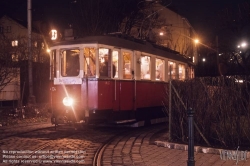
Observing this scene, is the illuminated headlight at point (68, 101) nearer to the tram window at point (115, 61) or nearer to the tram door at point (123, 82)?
the tram door at point (123, 82)

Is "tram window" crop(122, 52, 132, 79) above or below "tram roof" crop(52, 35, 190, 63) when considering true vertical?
below

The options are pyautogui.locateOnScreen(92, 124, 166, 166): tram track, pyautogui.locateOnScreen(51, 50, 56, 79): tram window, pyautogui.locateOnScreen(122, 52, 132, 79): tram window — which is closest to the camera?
pyautogui.locateOnScreen(92, 124, 166, 166): tram track

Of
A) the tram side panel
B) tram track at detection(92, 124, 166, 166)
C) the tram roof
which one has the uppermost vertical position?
the tram roof

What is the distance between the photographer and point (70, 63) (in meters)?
14.6

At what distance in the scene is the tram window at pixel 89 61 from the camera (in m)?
14.0

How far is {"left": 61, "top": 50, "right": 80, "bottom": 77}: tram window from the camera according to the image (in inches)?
565

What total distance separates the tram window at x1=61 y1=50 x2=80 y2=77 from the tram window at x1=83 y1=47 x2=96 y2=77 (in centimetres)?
33

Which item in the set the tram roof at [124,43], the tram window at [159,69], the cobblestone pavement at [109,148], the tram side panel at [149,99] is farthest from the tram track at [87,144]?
the tram window at [159,69]

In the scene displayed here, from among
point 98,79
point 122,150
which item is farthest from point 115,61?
point 122,150

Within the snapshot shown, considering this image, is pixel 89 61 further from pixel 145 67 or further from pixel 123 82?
pixel 145 67

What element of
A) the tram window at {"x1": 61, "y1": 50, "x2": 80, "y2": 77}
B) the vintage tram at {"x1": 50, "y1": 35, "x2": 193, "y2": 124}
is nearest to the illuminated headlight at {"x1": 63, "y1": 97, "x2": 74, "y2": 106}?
the vintage tram at {"x1": 50, "y1": 35, "x2": 193, "y2": 124}

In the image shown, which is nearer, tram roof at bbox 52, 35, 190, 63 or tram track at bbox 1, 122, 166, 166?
tram track at bbox 1, 122, 166, 166

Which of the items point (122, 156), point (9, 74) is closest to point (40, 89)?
point (9, 74)

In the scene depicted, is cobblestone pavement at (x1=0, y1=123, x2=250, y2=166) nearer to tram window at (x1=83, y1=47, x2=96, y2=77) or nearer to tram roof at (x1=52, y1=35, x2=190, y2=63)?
tram window at (x1=83, y1=47, x2=96, y2=77)
